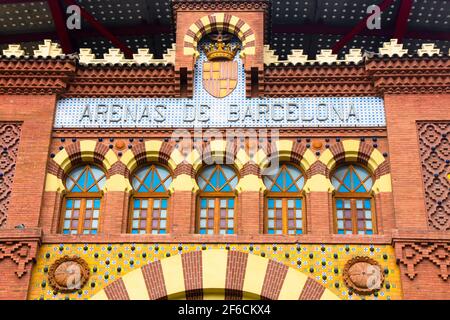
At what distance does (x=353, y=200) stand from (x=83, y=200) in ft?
16.8

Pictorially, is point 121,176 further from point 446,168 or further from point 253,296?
point 446,168

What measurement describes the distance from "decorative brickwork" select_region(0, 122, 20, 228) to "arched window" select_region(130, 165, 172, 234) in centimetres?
230

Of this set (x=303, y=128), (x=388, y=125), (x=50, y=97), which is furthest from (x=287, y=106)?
(x=50, y=97)

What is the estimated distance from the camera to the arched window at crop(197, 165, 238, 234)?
16.8 meters

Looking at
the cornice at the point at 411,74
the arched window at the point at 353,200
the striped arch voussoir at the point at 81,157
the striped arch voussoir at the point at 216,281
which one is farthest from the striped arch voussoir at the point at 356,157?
the striped arch voussoir at the point at 81,157

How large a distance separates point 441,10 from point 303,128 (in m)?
5.98

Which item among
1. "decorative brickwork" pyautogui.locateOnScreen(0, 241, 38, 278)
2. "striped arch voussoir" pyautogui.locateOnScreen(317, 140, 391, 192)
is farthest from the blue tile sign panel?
"decorative brickwork" pyautogui.locateOnScreen(0, 241, 38, 278)

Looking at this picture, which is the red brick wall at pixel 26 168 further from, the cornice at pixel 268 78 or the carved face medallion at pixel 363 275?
the carved face medallion at pixel 363 275

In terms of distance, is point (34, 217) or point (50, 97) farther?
point (50, 97)

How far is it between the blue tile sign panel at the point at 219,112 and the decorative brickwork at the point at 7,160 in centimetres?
86

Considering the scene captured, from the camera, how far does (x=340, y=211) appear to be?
55.6ft

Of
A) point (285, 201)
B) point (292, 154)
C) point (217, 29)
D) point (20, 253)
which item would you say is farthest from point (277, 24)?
point (20, 253)

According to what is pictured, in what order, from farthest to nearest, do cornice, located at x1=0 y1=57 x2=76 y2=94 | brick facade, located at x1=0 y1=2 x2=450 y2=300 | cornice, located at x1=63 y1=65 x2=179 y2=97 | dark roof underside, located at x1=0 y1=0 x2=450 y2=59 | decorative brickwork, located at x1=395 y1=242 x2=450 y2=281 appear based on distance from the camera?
dark roof underside, located at x1=0 y1=0 x2=450 y2=59
cornice, located at x1=63 y1=65 x2=179 y2=97
cornice, located at x1=0 y1=57 x2=76 y2=94
brick facade, located at x1=0 y1=2 x2=450 y2=300
decorative brickwork, located at x1=395 y1=242 x2=450 y2=281

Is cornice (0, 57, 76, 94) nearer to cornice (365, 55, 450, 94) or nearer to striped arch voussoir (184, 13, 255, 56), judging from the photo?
striped arch voussoir (184, 13, 255, 56)
